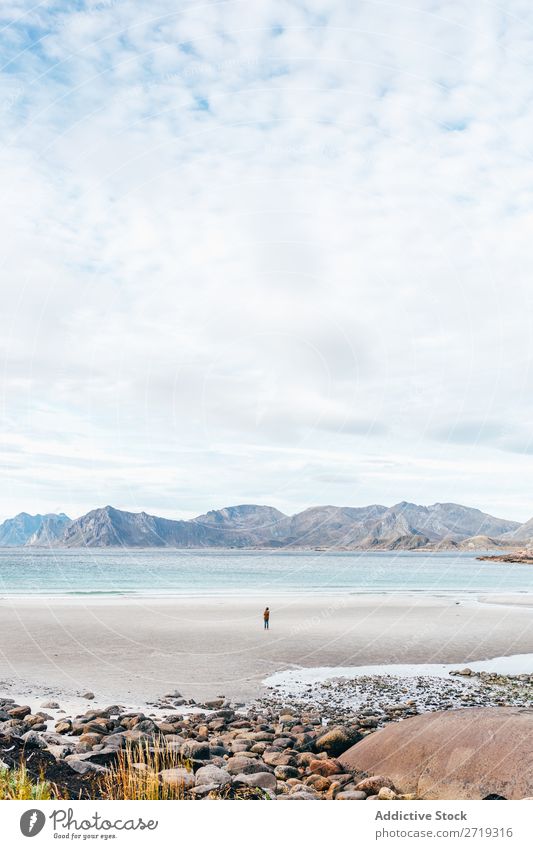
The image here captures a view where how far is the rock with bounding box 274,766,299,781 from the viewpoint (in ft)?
40.9

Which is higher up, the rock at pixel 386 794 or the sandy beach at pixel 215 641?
the rock at pixel 386 794

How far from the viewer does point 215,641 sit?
3381 cm

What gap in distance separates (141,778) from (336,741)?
6674 mm

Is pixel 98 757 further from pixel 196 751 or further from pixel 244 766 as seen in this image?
pixel 244 766

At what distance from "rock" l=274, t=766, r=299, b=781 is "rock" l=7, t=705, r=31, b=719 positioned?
821cm

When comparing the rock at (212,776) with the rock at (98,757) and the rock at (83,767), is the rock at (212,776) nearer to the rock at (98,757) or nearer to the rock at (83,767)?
the rock at (83,767)

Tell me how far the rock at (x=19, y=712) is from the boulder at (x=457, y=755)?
9.08 metres

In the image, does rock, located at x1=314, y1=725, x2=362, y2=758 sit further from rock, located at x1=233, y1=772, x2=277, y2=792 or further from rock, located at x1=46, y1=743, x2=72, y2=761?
rock, located at x1=46, y1=743, x2=72, y2=761

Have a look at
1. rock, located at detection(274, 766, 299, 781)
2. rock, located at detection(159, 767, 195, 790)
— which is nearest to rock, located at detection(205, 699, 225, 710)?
rock, located at detection(274, 766, 299, 781)

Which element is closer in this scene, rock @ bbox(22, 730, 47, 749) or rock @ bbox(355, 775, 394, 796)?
rock @ bbox(355, 775, 394, 796)

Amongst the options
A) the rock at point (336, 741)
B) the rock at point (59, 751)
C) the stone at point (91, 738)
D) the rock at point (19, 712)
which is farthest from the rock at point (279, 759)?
the rock at point (19, 712)

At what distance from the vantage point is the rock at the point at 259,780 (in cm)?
1155
